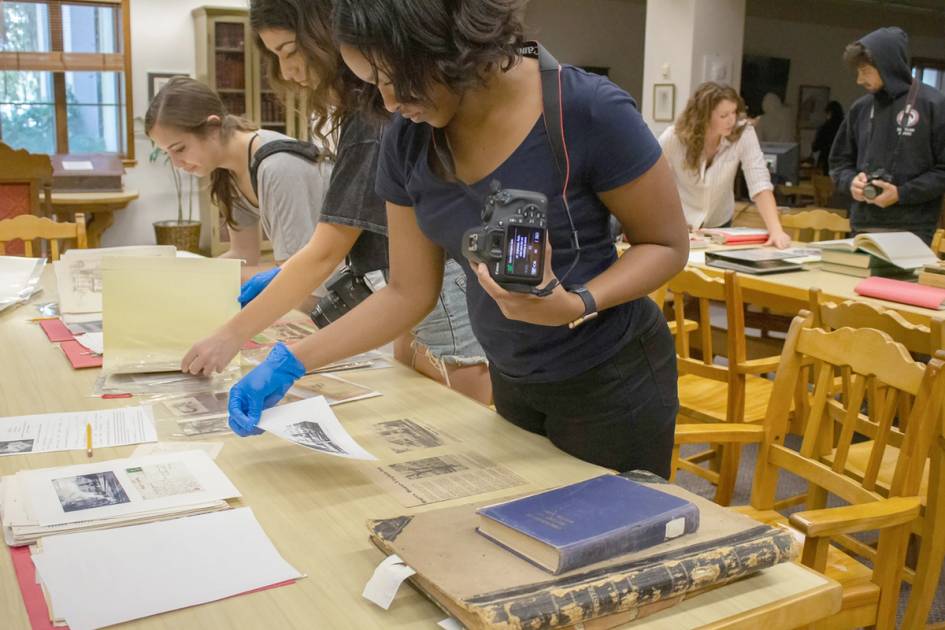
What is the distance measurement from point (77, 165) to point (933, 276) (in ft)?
19.9

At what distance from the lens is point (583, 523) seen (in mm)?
928

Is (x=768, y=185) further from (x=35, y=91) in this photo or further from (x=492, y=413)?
(x=35, y=91)

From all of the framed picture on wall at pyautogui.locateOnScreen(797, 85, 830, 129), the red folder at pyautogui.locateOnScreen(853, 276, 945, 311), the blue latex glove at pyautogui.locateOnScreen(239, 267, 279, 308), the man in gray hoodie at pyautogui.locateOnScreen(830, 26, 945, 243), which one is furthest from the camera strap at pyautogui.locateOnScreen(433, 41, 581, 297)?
the framed picture on wall at pyautogui.locateOnScreen(797, 85, 830, 129)

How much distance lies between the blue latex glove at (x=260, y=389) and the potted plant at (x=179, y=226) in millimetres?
6034

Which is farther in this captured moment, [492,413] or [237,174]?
[237,174]

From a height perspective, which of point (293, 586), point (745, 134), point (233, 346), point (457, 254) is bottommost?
point (293, 586)

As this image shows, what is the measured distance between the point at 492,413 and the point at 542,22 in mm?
8399

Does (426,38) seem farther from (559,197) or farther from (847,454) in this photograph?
(847,454)

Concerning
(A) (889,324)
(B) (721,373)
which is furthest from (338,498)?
(B) (721,373)

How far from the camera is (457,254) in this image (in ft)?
4.39

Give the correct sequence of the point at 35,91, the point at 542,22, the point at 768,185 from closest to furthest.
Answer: the point at 768,185
the point at 35,91
the point at 542,22

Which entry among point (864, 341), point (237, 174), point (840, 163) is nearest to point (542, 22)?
point (840, 163)

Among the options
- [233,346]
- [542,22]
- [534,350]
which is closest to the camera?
[534,350]

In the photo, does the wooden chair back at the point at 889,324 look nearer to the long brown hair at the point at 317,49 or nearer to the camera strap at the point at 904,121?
the long brown hair at the point at 317,49
